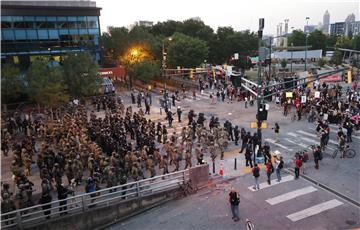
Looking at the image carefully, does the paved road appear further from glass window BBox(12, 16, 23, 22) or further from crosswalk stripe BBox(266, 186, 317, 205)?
glass window BBox(12, 16, 23, 22)

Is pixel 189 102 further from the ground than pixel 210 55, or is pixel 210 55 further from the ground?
pixel 210 55

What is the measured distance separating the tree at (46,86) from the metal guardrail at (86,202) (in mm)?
20840

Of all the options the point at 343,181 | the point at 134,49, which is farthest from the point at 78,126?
the point at 134,49

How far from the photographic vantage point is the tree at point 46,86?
34.3 metres

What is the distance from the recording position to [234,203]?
14031mm

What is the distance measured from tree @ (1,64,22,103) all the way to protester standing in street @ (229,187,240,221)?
29.6 metres

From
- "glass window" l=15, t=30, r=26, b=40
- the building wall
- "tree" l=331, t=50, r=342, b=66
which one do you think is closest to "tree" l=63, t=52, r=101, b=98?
the building wall

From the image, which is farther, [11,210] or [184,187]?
[184,187]

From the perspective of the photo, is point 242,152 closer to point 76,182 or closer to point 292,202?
point 292,202

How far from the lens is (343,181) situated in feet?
57.6

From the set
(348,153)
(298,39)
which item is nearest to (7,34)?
(348,153)

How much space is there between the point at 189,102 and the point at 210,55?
3103 centimetres

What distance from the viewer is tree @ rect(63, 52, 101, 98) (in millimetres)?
39500

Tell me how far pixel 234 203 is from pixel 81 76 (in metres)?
29.9
